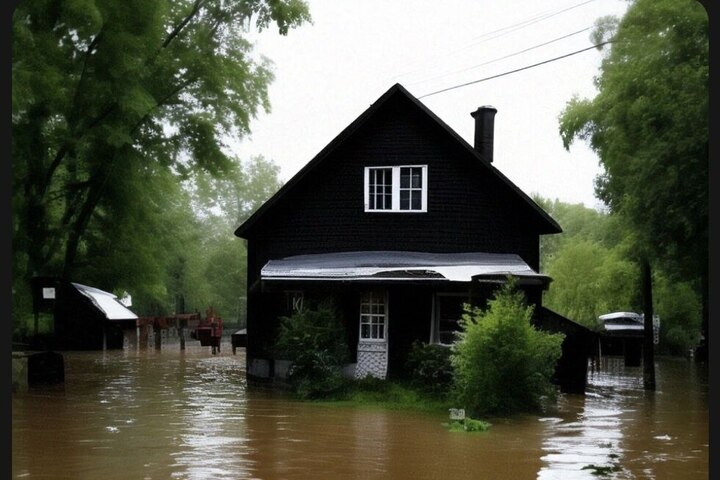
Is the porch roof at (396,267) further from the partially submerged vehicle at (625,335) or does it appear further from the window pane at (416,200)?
the partially submerged vehicle at (625,335)

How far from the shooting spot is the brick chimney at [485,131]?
2197 centimetres

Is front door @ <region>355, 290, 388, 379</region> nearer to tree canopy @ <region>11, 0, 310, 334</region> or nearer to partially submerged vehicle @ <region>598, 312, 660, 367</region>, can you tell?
tree canopy @ <region>11, 0, 310, 334</region>

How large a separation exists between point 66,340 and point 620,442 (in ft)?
41.2

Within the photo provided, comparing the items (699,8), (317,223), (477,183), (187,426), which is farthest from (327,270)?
(699,8)

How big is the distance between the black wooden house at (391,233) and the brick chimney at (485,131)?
2283 millimetres

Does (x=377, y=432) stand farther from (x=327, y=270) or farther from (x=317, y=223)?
(x=317, y=223)

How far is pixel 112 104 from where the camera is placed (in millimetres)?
22188

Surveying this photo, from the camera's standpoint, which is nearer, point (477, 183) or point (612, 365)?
point (477, 183)

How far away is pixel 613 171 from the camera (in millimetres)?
21000

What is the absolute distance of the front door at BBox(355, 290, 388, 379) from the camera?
61.8 ft

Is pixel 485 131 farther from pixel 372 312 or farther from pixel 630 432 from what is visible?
pixel 630 432

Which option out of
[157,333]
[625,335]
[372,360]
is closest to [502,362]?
[372,360]

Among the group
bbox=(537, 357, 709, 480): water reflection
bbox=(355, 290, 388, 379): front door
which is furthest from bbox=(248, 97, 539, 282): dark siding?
bbox=(537, 357, 709, 480): water reflection

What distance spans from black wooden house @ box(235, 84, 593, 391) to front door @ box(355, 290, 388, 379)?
0.02m
